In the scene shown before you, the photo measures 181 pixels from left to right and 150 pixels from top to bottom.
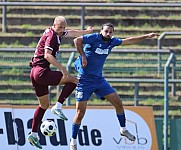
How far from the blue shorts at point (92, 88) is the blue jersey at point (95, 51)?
0.11 m

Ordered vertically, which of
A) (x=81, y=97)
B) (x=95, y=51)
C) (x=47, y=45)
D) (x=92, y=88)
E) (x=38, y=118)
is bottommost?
(x=38, y=118)

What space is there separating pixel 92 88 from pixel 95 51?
2.20 ft

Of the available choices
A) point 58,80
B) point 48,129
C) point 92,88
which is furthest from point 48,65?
point 48,129

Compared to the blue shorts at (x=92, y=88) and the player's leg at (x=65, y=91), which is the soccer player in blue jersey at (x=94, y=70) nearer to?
Result: the blue shorts at (x=92, y=88)

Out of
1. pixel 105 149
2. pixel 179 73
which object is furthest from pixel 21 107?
pixel 179 73

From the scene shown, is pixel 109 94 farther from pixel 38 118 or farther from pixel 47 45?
pixel 47 45

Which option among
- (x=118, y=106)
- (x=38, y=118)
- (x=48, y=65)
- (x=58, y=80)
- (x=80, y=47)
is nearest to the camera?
(x=58, y=80)

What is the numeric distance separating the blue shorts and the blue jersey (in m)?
0.11

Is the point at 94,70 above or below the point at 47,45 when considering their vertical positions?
below

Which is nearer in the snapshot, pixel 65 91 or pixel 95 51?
pixel 65 91

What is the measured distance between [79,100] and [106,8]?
630 centimetres

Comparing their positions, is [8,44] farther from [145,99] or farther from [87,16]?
[145,99]

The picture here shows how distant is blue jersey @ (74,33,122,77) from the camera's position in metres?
15.6

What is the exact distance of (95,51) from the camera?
Result: 15.7m
